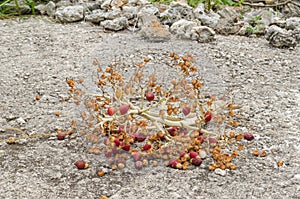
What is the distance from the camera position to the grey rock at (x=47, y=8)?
319 cm

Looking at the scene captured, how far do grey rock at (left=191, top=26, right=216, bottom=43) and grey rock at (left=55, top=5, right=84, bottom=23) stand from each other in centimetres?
72

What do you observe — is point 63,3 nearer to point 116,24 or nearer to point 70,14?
point 70,14

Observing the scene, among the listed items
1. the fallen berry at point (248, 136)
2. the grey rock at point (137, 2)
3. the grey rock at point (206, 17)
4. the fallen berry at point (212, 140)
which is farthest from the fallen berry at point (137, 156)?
the grey rock at point (137, 2)

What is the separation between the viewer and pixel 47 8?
3.20 metres

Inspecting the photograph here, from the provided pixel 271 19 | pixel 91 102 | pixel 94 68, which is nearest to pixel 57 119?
pixel 91 102

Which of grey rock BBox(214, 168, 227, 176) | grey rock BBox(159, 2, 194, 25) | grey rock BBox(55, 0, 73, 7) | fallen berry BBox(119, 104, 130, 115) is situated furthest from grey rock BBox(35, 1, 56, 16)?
grey rock BBox(214, 168, 227, 176)

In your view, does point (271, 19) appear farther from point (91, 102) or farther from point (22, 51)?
point (91, 102)

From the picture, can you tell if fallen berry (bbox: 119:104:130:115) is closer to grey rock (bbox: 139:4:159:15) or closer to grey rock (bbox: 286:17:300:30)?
grey rock (bbox: 139:4:159:15)

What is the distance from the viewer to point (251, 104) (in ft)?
6.86

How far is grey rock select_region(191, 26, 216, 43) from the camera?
273cm

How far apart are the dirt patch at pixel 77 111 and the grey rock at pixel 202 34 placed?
0.15 ft

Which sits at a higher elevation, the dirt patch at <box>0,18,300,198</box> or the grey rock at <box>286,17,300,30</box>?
the grey rock at <box>286,17,300,30</box>

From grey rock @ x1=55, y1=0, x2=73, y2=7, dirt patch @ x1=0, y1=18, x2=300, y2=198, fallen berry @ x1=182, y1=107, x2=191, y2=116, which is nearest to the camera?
dirt patch @ x1=0, y1=18, x2=300, y2=198

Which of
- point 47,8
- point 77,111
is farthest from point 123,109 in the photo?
point 47,8
